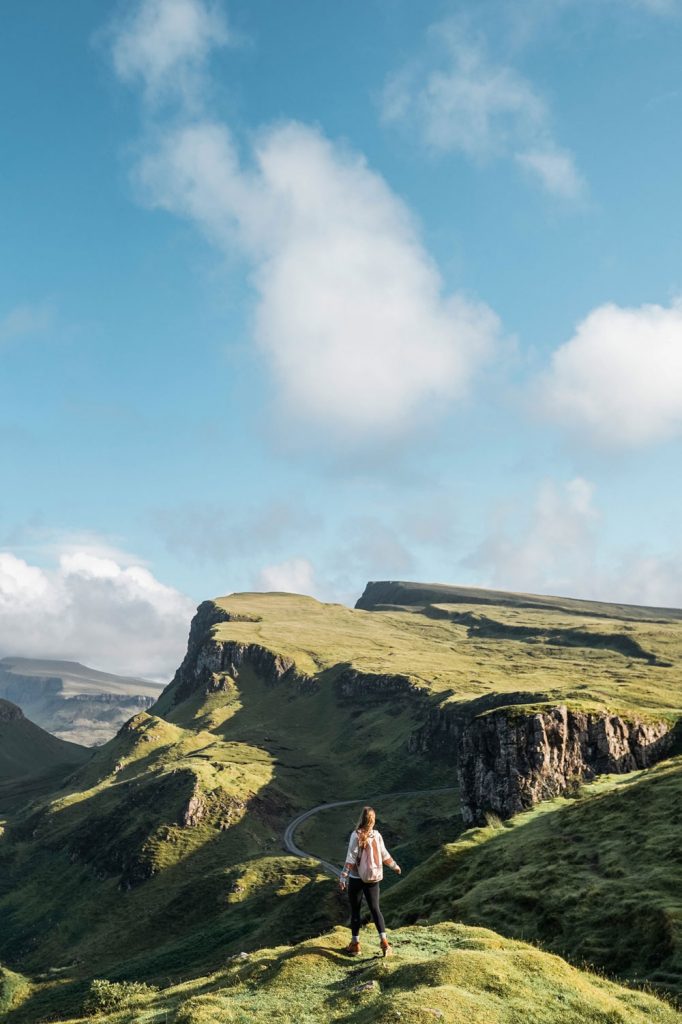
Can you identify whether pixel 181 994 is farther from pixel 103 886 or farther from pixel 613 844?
pixel 103 886

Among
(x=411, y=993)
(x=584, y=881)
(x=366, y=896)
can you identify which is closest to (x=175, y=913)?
(x=584, y=881)

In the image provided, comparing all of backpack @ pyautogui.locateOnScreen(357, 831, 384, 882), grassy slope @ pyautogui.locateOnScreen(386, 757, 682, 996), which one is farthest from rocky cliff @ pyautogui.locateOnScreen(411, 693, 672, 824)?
backpack @ pyautogui.locateOnScreen(357, 831, 384, 882)

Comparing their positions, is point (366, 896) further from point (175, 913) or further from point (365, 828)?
point (175, 913)

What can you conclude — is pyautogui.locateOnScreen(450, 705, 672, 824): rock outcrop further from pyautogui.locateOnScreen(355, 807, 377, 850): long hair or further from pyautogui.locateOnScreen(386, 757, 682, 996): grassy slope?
pyautogui.locateOnScreen(355, 807, 377, 850): long hair

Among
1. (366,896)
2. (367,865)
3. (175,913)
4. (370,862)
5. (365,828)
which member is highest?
(365,828)

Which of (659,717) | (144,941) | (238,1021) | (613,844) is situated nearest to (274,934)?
(613,844)

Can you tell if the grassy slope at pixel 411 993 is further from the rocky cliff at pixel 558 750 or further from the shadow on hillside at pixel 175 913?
the rocky cliff at pixel 558 750

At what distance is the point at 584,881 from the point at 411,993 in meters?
34.8

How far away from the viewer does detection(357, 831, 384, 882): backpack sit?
81.4 ft

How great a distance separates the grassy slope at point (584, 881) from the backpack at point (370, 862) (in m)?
15.4

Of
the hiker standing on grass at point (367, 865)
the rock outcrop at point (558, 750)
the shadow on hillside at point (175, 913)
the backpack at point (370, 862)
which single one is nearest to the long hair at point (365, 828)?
the hiker standing on grass at point (367, 865)

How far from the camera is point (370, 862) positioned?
24.9 meters

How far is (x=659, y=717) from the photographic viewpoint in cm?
13862

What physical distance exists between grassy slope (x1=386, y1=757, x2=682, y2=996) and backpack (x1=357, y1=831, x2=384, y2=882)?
50.4ft
